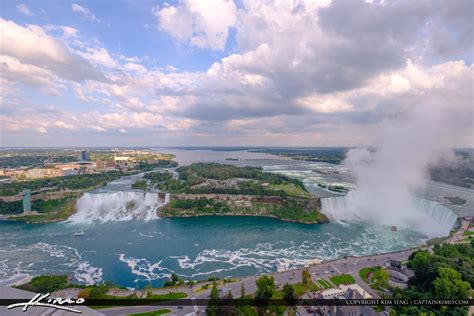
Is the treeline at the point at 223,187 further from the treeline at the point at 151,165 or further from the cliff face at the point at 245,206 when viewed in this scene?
the treeline at the point at 151,165

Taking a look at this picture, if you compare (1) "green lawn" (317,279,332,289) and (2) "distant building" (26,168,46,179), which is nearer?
(1) "green lawn" (317,279,332,289)

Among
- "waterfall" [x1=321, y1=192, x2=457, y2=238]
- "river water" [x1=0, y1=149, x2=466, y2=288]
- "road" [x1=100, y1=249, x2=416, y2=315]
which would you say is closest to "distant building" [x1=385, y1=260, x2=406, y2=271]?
"road" [x1=100, y1=249, x2=416, y2=315]

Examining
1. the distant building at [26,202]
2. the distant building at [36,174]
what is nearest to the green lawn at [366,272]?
the distant building at [26,202]

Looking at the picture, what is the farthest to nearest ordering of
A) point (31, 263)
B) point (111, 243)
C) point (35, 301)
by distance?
1. point (111, 243)
2. point (31, 263)
3. point (35, 301)

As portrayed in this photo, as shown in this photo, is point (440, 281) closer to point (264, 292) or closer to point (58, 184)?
point (264, 292)

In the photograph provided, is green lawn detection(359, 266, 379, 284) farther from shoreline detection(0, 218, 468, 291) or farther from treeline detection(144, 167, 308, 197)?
treeline detection(144, 167, 308, 197)

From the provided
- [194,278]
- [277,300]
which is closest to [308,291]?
[277,300]

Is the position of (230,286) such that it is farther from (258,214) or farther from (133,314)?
(258,214)
